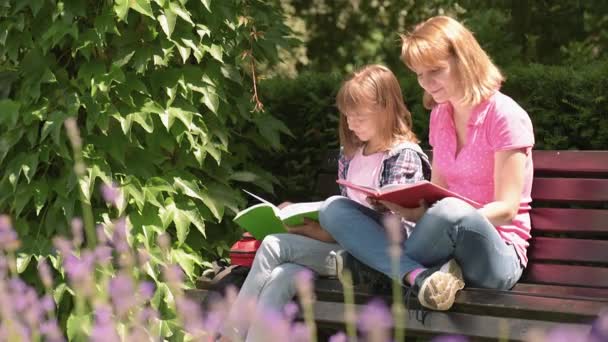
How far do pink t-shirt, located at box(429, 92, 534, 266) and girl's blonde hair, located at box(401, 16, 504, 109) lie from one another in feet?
0.20

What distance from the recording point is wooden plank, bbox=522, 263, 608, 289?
11.3 feet

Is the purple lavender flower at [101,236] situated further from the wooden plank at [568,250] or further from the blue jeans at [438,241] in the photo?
the wooden plank at [568,250]

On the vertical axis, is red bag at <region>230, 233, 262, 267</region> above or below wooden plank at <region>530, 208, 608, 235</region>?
below

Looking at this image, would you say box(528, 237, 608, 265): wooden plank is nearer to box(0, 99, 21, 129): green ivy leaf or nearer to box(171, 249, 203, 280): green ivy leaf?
box(171, 249, 203, 280): green ivy leaf

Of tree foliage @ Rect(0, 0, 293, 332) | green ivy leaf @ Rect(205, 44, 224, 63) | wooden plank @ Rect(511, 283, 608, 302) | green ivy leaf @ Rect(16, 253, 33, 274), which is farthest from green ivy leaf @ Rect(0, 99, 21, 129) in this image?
wooden plank @ Rect(511, 283, 608, 302)

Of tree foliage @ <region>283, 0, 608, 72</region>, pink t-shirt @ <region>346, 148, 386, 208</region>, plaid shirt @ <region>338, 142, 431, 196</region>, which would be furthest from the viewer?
tree foliage @ <region>283, 0, 608, 72</region>

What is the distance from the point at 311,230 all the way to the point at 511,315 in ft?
3.03

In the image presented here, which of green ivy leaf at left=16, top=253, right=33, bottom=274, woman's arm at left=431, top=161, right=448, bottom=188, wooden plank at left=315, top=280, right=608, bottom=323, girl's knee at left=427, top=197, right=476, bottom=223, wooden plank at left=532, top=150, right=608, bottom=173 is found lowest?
green ivy leaf at left=16, top=253, right=33, bottom=274

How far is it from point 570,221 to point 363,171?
781 mm

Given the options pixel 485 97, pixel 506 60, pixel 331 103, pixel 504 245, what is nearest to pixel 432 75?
pixel 485 97

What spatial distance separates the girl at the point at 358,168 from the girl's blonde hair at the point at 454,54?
1.12 feet

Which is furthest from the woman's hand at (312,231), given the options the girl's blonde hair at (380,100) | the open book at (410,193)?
the open book at (410,193)

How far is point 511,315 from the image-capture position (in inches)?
118

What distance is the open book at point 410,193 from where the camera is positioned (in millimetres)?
3025
